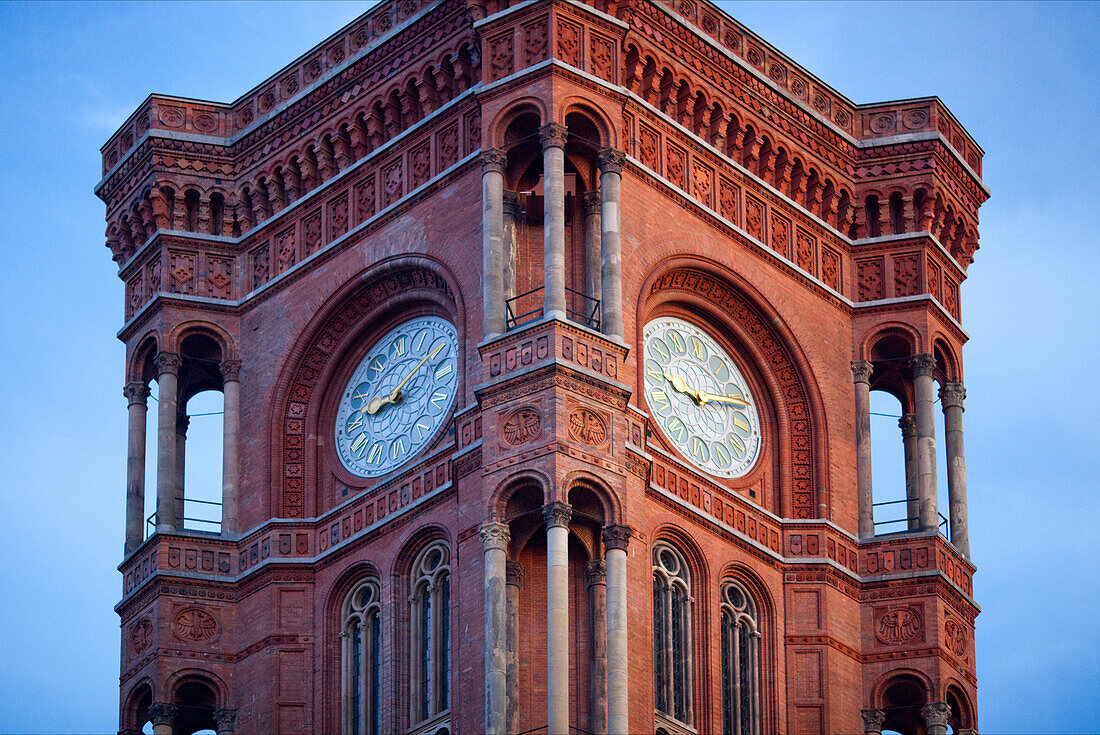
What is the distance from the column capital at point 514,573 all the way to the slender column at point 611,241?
4250mm

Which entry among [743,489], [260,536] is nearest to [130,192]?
[260,536]

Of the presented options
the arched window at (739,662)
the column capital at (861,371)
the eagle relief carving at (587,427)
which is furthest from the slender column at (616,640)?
the column capital at (861,371)

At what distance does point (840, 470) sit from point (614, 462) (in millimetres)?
8085

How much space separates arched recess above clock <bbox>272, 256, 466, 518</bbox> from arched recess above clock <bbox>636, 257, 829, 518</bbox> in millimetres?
4670

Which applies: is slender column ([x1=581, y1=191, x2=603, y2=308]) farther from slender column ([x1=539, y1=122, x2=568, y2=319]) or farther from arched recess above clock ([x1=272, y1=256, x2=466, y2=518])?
arched recess above clock ([x1=272, y1=256, x2=466, y2=518])

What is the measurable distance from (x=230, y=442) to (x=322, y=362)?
2.24 metres

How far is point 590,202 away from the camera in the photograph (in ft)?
224

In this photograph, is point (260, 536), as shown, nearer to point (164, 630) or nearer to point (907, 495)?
point (164, 630)

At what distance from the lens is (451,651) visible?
66562 mm

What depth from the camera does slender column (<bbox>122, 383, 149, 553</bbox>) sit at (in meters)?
72.5

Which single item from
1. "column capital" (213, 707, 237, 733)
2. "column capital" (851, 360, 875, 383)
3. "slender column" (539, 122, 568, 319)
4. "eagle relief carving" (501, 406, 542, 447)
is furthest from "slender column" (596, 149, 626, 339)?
"column capital" (213, 707, 237, 733)

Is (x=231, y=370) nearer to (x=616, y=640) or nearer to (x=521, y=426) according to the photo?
(x=521, y=426)

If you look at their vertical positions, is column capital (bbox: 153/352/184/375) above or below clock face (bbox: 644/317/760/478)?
above

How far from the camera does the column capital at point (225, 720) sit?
230ft
